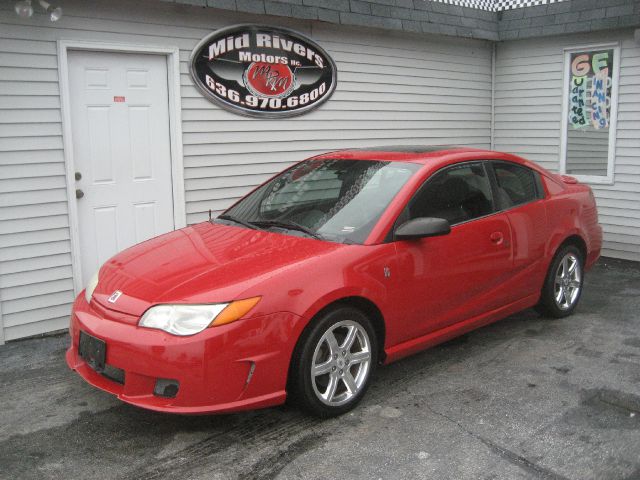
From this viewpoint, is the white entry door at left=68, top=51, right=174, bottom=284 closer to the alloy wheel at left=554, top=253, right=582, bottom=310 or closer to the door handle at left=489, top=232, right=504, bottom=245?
the door handle at left=489, top=232, right=504, bottom=245

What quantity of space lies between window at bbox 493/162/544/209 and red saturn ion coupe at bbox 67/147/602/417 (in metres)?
0.01

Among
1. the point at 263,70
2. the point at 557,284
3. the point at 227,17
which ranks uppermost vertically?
the point at 227,17

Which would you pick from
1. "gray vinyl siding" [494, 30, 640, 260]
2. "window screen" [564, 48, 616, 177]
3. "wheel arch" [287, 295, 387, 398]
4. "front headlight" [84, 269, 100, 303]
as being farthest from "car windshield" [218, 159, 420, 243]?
"window screen" [564, 48, 616, 177]

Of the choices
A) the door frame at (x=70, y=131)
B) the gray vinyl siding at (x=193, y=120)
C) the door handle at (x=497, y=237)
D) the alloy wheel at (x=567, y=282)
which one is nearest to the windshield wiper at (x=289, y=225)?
the door handle at (x=497, y=237)

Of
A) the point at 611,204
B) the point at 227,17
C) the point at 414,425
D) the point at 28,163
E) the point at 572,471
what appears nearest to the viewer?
the point at 572,471

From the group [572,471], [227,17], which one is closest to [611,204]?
[227,17]

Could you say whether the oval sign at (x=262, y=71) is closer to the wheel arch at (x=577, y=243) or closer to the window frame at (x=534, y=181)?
the window frame at (x=534, y=181)

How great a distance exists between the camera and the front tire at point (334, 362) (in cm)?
374

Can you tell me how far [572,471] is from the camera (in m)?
3.37

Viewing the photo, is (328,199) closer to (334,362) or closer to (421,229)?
(421,229)

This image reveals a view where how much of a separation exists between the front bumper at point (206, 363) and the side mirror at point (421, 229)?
95 cm

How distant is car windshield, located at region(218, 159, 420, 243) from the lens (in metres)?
4.30

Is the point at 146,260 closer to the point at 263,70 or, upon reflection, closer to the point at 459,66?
the point at 263,70

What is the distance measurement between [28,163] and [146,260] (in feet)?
6.52
